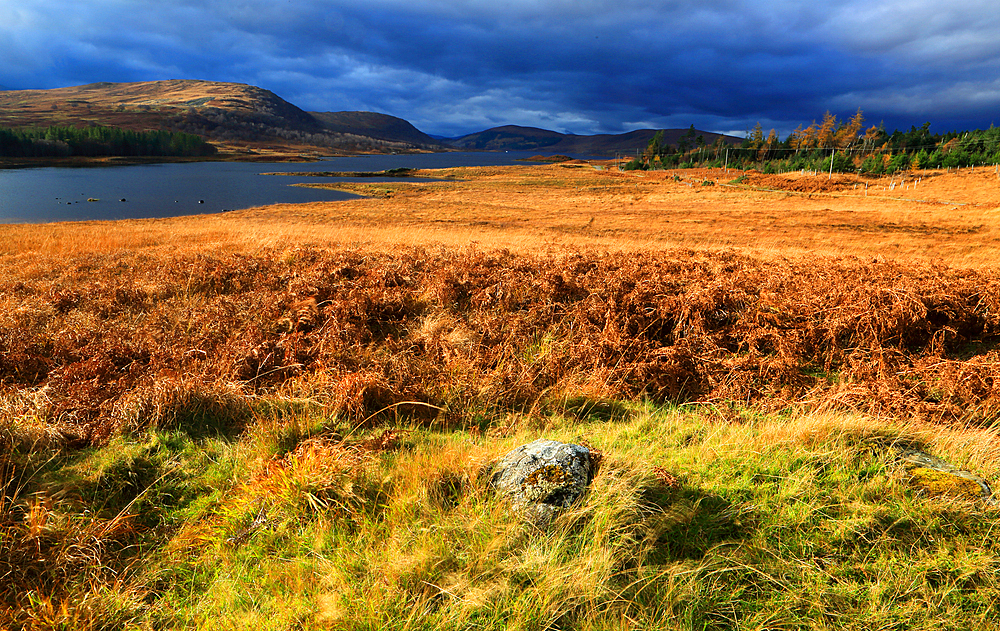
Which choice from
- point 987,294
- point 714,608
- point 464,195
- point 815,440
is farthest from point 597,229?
point 464,195

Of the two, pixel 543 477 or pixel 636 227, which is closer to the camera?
pixel 543 477

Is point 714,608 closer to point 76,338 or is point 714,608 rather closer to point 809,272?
point 76,338

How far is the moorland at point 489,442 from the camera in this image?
2797mm

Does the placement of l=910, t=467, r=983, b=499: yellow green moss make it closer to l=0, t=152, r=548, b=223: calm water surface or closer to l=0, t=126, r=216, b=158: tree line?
l=0, t=152, r=548, b=223: calm water surface

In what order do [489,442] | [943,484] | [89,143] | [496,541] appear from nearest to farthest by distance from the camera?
[496,541] → [943,484] → [489,442] → [89,143]

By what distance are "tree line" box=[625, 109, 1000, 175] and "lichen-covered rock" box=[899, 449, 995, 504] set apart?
85493mm

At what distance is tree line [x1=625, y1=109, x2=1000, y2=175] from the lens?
7575 cm

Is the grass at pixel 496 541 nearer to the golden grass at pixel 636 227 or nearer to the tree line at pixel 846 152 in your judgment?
the golden grass at pixel 636 227

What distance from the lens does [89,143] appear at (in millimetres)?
141000

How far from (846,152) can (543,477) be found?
122m

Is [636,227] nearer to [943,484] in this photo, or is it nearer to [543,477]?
[943,484]

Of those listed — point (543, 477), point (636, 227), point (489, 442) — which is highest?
point (636, 227)

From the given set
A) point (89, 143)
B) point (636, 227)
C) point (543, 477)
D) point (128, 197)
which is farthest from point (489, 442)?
point (89, 143)

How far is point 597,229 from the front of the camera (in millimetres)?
27281
